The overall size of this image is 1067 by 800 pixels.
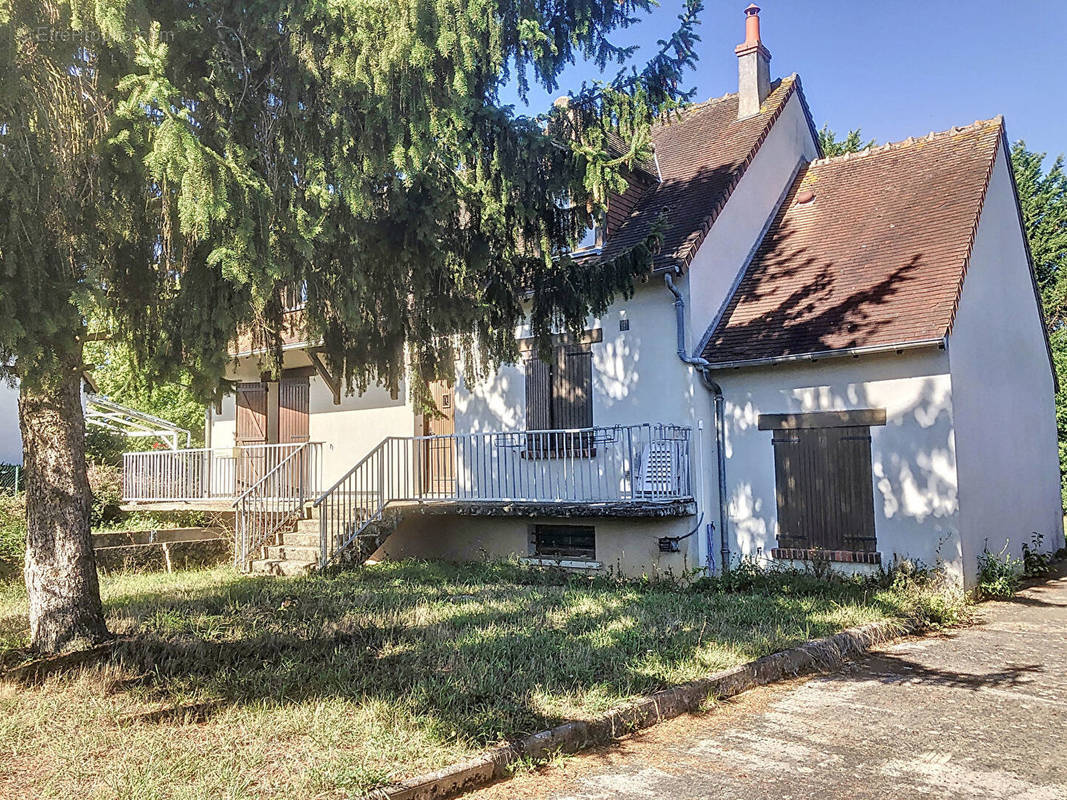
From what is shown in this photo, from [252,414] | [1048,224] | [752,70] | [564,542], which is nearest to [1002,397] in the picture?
[564,542]

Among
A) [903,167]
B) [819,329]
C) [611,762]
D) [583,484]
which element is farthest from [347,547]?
[903,167]

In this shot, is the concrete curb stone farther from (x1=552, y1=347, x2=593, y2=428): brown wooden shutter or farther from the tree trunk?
(x1=552, y1=347, x2=593, y2=428): brown wooden shutter

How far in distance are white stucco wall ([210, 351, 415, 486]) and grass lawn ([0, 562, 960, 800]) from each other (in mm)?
5086

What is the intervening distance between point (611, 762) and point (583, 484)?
7.26 metres

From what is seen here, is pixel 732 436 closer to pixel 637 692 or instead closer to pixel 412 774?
pixel 637 692

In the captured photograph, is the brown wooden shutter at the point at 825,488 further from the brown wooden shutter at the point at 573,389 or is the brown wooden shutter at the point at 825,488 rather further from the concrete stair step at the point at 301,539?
the concrete stair step at the point at 301,539

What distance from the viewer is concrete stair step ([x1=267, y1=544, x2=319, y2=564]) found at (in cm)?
1141

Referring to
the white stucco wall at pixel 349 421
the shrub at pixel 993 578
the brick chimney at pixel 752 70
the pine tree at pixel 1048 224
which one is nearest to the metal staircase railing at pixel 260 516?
the white stucco wall at pixel 349 421

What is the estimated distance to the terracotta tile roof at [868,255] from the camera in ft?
33.4

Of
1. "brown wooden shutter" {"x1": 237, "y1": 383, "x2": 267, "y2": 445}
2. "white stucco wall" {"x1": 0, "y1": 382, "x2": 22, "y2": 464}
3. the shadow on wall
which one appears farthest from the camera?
"white stucco wall" {"x1": 0, "y1": 382, "x2": 22, "y2": 464}

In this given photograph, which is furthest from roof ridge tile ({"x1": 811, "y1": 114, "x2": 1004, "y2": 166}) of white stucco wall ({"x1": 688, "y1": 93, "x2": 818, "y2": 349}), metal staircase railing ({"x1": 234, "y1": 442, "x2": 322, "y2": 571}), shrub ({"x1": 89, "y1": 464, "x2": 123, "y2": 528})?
shrub ({"x1": 89, "y1": 464, "x2": 123, "y2": 528})

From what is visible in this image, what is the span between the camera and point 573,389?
40.6ft

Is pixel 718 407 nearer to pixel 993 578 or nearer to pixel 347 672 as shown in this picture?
pixel 993 578

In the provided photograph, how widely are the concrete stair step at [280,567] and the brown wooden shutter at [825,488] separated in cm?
619
